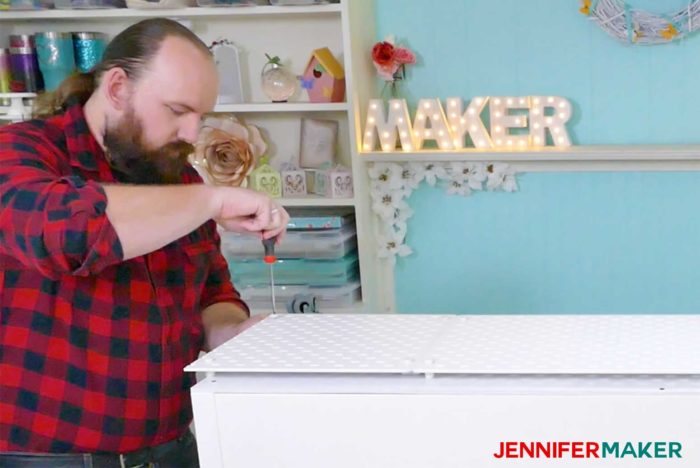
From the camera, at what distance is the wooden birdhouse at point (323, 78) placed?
7.78 ft

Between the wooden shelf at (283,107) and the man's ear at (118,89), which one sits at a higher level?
the man's ear at (118,89)

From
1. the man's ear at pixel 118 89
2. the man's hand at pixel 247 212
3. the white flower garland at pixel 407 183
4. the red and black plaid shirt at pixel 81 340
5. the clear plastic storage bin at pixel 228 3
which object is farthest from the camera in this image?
the white flower garland at pixel 407 183

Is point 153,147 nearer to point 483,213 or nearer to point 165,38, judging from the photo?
point 165,38

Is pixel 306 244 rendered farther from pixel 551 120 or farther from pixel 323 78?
pixel 551 120

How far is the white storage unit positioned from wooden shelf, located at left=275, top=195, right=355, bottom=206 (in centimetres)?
134

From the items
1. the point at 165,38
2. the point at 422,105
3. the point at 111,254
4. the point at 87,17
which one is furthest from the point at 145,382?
the point at 87,17

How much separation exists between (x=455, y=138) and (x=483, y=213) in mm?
237

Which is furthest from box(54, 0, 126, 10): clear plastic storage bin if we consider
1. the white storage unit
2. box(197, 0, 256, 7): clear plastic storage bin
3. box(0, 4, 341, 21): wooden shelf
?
the white storage unit

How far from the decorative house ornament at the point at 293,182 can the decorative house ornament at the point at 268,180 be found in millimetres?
14

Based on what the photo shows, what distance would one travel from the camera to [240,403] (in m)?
0.99

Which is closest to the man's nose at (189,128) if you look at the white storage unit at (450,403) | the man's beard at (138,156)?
the man's beard at (138,156)

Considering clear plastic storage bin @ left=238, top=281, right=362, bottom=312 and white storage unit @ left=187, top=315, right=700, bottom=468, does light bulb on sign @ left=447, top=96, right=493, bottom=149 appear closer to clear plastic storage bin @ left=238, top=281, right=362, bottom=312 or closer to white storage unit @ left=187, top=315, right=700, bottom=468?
clear plastic storage bin @ left=238, top=281, right=362, bottom=312

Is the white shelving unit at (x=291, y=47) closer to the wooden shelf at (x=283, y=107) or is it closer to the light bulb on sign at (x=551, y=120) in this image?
the wooden shelf at (x=283, y=107)

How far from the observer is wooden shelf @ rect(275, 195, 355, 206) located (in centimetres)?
240
